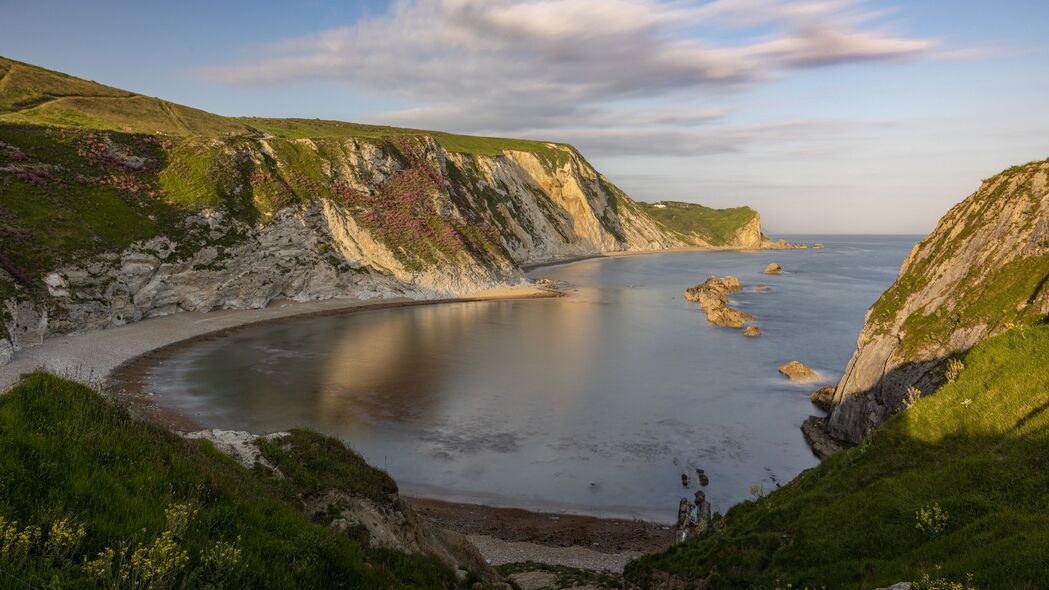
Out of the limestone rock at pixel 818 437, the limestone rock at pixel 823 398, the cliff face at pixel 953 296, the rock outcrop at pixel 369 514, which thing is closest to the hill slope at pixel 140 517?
the rock outcrop at pixel 369 514

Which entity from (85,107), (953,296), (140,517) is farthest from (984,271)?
(85,107)

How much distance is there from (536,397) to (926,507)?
1237 inches

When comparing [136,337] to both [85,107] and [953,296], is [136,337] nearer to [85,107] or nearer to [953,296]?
[953,296]

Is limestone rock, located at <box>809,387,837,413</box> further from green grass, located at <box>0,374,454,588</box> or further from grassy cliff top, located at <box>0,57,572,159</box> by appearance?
grassy cliff top, located at <box>0,57,572,159</box>

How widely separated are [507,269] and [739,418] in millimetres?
70288

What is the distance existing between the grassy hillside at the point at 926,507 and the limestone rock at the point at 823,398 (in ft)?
85.1

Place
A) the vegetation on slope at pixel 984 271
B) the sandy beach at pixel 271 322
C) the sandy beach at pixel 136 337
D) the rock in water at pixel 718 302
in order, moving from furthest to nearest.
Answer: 1. the rock in water at pixel 718 302
2. the sandy beach at pixel 136 337
3. the vegetation on slope at pixel 984 271
4. the sandy beach at pixel 271 322

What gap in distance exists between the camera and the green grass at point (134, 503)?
5375 mm

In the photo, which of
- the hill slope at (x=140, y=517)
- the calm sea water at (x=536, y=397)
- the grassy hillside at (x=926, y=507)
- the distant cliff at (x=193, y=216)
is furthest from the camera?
the distant cliff at (x=193, y=216)

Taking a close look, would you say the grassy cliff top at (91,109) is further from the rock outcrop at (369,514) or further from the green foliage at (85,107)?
the rock outcrop at (369,514)

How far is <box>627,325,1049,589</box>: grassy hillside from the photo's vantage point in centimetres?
893

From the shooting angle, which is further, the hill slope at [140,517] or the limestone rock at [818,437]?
the limestone rock at [818,437]

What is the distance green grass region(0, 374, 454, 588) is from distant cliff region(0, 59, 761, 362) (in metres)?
44.6

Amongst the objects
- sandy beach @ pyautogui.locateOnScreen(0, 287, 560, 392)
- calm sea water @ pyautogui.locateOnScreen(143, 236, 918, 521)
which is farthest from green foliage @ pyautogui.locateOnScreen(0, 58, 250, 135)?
calm sea water @ pyautogui.locateOnScreen(143, 236, 918, 521)
